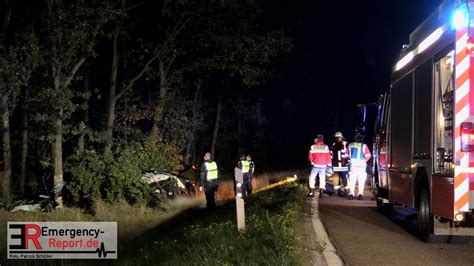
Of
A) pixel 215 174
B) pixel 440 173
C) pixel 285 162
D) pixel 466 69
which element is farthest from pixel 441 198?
pixel 285 162

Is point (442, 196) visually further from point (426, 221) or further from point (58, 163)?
point (58, 163)

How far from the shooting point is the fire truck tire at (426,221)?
9.12 metres

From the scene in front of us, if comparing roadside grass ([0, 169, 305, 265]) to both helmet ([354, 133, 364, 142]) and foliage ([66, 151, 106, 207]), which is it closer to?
foliage ([66, 151, 106, 207])

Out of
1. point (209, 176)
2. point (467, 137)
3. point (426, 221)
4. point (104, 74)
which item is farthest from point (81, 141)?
point (467, 137)

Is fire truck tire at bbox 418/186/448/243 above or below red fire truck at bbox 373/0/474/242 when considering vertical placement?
below

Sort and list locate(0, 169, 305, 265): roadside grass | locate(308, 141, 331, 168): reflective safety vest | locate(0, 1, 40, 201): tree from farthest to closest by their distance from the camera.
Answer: locate(308, 141, 331, 168): reflective safety vest
locate(0, 1, 40, 201): tree
locate(0, 169, 305, 265): roadside grass

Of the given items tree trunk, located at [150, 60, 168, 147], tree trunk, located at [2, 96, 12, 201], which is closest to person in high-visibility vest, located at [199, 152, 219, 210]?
tree trunk, located at [150, 60, 168, 147]

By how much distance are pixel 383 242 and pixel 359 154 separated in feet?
23.8

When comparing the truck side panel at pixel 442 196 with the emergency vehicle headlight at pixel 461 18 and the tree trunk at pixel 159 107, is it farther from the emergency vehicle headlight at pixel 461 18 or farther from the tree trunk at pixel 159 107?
the tree trunk at pixel 159 107

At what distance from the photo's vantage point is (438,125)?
29.2ft

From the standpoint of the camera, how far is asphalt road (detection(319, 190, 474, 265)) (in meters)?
8.11

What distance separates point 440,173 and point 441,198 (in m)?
0.35

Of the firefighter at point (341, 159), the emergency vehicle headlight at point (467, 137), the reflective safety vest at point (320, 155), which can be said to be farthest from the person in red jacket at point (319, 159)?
the emergency vehicle headlight at point (467, 137)

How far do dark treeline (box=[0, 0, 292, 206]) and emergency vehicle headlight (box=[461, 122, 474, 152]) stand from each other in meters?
11.4
